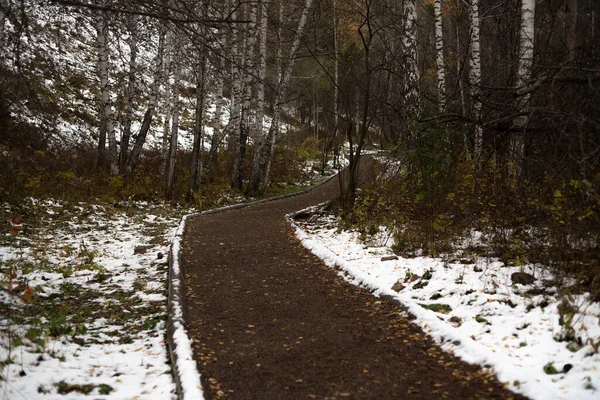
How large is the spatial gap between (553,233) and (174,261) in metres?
5.74

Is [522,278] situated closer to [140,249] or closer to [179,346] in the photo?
[179,346]

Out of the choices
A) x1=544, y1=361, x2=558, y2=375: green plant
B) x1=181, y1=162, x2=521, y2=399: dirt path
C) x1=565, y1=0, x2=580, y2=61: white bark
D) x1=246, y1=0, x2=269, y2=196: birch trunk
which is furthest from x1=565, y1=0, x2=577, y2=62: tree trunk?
x1=246, y1=0, x2=269, y2=196: birch trunk

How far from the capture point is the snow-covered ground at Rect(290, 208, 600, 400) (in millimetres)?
3734

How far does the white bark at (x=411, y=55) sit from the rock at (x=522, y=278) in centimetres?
554

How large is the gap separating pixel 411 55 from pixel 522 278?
6.51 meters

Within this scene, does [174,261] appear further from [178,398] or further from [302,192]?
[302,192]

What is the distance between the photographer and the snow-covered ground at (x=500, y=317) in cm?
373

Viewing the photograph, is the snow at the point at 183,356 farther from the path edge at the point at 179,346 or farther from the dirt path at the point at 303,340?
the dirt path at the point at 303,340

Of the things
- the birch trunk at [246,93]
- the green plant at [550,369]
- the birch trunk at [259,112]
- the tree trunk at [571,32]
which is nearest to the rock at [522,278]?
the green plant at [550,369]

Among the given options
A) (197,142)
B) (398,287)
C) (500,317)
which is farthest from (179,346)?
(197,142)

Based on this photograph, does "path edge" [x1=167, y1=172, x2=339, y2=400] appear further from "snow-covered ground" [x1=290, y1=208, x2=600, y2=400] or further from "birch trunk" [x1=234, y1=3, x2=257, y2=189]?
"birch trunk" [x1=234, y1=3, x2=257, y2=189]

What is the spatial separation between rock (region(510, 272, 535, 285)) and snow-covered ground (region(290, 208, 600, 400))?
0.05 meters

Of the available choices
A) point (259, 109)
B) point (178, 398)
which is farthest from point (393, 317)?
point (259, 109)

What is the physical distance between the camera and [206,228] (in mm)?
11758
